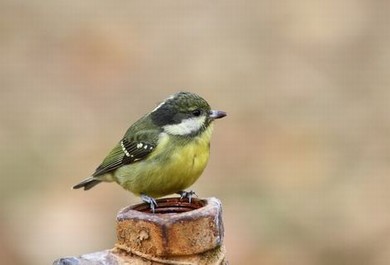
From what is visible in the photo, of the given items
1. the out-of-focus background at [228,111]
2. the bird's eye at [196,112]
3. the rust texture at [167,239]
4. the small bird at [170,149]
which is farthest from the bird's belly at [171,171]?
the out-of-focus background at [228,111]

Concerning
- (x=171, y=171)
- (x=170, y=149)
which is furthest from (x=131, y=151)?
(x=171, y=171)

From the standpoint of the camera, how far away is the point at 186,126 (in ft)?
13.6

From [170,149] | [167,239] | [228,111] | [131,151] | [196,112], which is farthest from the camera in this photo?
[228,111]

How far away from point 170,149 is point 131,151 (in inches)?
9.8

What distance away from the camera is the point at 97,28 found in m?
10.5

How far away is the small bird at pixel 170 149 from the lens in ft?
13.3

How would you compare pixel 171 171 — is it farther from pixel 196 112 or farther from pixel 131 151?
pixel 131 151

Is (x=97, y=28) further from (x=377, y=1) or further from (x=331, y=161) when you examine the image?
(x=331, y=161)

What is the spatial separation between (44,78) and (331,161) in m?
2.98

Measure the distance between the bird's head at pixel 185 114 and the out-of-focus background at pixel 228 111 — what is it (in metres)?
2.50

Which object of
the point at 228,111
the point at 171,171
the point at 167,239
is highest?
the point at 167,239

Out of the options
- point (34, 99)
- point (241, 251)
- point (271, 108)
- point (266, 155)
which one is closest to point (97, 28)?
point (34, 99)

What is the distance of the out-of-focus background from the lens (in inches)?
279

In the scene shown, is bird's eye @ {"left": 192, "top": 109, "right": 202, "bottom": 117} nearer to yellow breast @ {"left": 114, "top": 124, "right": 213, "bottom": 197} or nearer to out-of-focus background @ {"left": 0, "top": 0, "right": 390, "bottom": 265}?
yellow breast @ {"left": 114, "top": 124, "right": 213, "bottom": 197}
